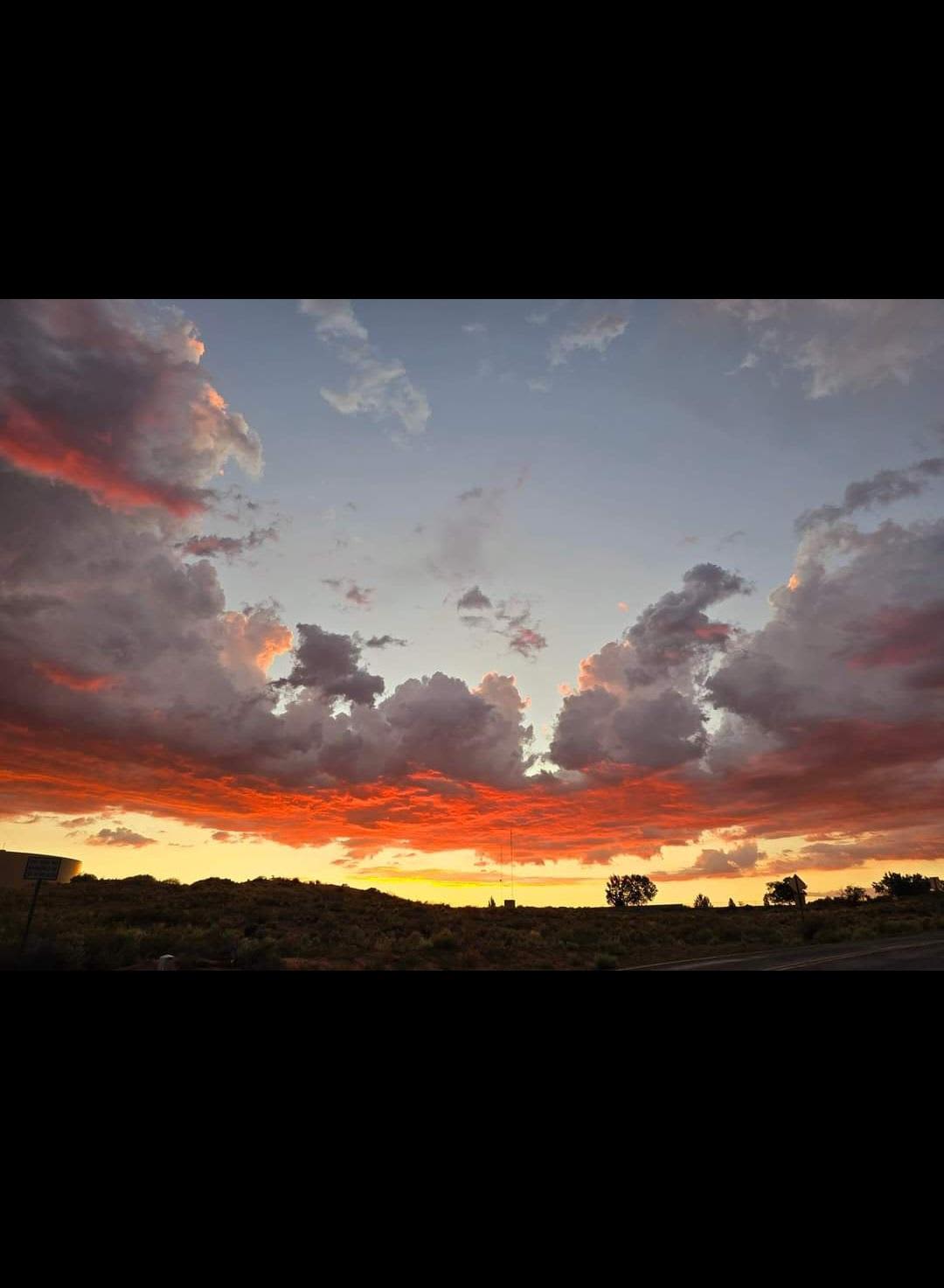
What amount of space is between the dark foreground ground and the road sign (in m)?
1.24

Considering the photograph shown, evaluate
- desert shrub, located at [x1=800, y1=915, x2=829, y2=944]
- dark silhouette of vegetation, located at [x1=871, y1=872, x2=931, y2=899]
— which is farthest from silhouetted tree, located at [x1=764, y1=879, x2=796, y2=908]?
desert shrub, located at [x1=800, y1=915, x2=829, y2=944]

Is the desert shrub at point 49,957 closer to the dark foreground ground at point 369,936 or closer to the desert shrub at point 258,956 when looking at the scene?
the dark foreground ground at point 369,936

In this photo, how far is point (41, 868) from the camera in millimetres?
14445

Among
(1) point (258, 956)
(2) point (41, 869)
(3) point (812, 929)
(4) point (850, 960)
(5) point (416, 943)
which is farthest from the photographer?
(3) point (812, 929)

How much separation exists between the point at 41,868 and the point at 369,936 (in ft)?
33.9

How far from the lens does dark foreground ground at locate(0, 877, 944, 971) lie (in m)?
14.4

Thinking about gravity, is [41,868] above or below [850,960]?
above

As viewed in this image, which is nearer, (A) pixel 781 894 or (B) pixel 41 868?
(B) pixel 41 868

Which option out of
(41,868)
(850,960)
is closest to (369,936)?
(41,868)

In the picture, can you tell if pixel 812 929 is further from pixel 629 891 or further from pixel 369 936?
pixel 629 891
